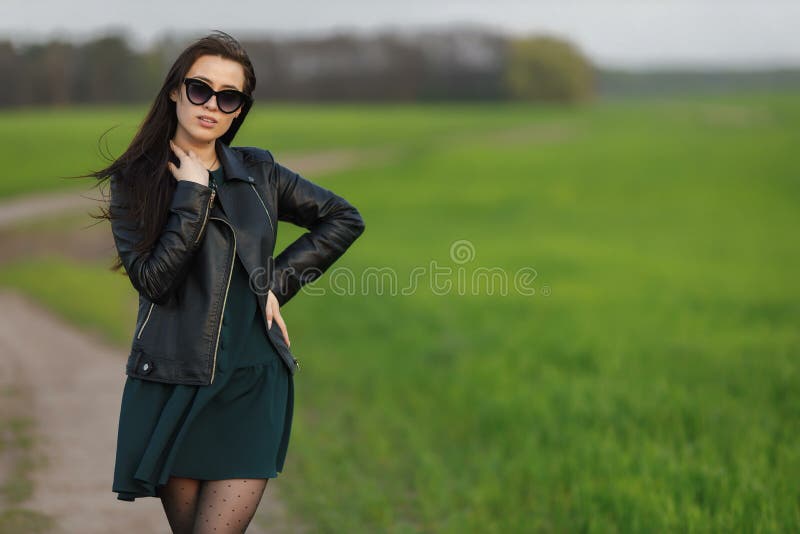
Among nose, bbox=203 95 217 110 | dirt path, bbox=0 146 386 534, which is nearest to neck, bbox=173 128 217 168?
nose, bbox=203 95 217 110

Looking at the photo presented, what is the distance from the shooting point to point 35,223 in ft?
56.5

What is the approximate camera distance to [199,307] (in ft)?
9.54

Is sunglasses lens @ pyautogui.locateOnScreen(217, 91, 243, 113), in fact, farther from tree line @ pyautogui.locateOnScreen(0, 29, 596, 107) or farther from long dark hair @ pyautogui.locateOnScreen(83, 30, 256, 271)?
tree line @ pyautogui.locateOnScreen(0, 29, 596, 107)

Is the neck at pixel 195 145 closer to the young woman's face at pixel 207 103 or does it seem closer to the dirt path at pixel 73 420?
the young woman's face at pixel 207 103

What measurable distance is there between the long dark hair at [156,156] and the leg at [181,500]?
732 millimetres

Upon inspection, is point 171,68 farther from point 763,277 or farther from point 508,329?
point 763,277

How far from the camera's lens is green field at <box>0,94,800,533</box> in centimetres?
503

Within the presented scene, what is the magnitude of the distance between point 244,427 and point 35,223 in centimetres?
1556

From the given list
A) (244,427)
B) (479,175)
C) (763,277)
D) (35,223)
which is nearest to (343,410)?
(244,427)

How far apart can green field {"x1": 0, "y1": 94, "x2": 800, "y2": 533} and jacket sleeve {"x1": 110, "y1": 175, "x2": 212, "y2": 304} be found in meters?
2.32

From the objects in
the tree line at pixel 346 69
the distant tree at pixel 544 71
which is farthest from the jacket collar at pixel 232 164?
the distant tree at pixel 544 71

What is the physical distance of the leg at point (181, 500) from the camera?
3.00 metres

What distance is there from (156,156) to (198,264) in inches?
14.6

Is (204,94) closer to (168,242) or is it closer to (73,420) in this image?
(168,242)
